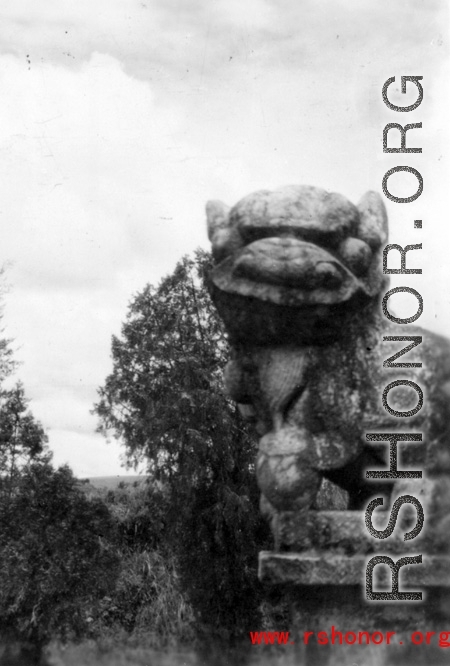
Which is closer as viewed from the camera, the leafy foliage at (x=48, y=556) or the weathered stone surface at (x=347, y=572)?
the weathered stone surface at (x=347, y=572)

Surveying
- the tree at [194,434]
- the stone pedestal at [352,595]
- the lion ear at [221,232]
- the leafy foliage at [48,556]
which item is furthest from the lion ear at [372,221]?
the tree at [194,434]

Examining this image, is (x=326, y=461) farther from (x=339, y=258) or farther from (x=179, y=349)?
(x=179, y=349)

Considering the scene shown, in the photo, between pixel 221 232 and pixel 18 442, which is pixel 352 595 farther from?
pixel 18 442

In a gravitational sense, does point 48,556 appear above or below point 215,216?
below

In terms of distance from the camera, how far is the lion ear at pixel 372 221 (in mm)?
3615

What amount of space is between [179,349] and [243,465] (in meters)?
1.62

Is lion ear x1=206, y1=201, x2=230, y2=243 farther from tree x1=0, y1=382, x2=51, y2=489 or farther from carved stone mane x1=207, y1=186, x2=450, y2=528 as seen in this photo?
tree x1=0, y1=382, x2=51, y2=489

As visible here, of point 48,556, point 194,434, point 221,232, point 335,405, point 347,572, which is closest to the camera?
point 347,572

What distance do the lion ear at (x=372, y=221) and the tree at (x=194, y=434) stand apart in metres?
5.99

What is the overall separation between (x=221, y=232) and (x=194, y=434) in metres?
5.98

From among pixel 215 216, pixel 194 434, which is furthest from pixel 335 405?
pixel 194 434

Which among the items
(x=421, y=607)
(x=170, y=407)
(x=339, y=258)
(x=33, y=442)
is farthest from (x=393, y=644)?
(x=170, y=407)

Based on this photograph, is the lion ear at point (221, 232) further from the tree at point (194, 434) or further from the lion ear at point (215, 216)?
the tree at point (194, 434)

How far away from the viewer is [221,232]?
3.62 meters
